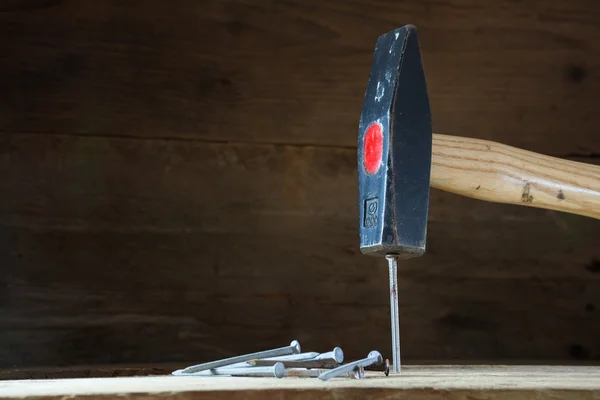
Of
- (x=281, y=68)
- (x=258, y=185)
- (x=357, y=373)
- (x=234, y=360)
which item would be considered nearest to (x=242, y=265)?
(x=258, y=185)

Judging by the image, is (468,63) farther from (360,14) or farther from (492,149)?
(492,149)

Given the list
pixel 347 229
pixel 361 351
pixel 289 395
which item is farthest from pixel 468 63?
pixel 289 395

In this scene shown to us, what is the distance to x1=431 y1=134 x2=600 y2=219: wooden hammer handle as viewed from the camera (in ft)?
3.05

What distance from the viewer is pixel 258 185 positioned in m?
1.29

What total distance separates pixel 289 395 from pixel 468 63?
869 mm

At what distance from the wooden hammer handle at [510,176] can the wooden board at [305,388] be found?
0.88ft

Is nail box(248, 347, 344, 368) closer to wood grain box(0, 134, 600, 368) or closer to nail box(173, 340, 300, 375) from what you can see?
nail box(173, 340, 300, 375)

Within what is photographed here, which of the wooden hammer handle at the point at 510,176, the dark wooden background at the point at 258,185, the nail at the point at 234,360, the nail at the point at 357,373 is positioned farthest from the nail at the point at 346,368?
the dark wooden background at the point at 258,185

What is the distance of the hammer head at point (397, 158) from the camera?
2.77 feet

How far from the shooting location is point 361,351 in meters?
1.28

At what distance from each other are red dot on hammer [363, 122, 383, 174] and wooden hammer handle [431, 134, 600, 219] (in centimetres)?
9

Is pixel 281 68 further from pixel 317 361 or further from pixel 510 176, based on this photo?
pixel 317 361

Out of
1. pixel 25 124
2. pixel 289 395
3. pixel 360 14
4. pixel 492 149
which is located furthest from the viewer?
pixel 360 14

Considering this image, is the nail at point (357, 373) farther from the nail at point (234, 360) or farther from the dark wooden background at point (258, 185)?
the dark wooden background at point (258, 185)
